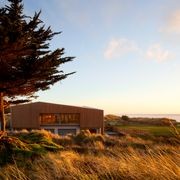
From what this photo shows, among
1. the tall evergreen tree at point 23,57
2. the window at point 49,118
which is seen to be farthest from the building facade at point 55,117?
the tall evergreen tree at point 23,57

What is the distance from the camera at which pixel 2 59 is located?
449 inches

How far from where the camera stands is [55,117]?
4812 centimetres

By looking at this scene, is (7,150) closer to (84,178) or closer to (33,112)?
(84,178)

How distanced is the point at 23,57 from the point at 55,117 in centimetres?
3580

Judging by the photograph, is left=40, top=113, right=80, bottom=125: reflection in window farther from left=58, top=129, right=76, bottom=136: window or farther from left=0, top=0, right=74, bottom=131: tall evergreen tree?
left=0, top=0, right=74, bottom=131: tall evergreen tree

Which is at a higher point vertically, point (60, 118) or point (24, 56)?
point (24, 56)

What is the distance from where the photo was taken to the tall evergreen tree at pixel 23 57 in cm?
1116

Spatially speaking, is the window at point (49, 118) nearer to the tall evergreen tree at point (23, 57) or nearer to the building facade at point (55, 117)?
the building facade at point (55, 117)

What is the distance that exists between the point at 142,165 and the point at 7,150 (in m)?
7.44

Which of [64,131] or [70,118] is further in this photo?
[70,118]

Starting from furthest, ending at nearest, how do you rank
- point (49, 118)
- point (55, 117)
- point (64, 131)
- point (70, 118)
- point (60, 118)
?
point (70, 118), point (49, 118), point (55, 117), point (60, 118), point (64, 131)

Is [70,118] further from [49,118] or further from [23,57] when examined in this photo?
[23,57]

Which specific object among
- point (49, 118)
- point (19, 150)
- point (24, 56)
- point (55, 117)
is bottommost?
point (19, 150)

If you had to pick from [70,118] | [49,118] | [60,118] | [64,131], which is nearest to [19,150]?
[64,131]
